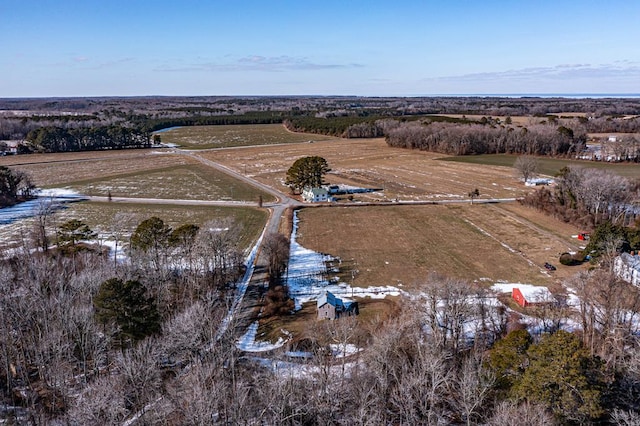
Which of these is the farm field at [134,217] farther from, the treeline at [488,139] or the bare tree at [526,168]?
the treeline at [488,139]

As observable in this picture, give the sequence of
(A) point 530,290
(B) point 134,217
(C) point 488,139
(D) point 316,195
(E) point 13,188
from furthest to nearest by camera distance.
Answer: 1. (C) point 488,139
2. (E) point 13,188
3. (D) point 316,195
4. (B) point 134,217
5. (A) point 530,290

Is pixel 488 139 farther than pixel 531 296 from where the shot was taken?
Yes

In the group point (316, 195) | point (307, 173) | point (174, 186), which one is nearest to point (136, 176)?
point (174, 186)

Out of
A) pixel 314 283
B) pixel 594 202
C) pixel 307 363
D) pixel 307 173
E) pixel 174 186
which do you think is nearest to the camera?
pixel 307 363

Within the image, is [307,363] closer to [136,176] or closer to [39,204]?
[39,204]

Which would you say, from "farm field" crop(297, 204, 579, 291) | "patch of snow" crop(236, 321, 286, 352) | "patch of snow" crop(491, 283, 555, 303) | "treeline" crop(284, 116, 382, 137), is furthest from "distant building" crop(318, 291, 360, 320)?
"treeline" crop(284, 116, 382, 137)

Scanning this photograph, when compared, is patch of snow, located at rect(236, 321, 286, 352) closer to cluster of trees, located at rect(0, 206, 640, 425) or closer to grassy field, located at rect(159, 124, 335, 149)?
cluster of trees, located at rect(0, 206, 640, 425)

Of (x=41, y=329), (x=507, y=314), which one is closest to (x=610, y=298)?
(x=507, y=314)
